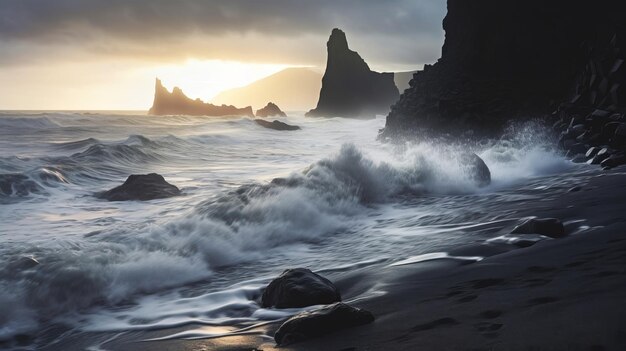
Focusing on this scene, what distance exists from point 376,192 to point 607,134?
5.81 metres

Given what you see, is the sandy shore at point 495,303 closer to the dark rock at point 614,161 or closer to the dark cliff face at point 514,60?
the dark rock at point 614,161

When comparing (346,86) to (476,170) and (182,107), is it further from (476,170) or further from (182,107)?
(476,170)

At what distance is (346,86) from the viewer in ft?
293

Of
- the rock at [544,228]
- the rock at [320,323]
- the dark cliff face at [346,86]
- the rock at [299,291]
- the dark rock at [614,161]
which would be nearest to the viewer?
the rock at [320,323]

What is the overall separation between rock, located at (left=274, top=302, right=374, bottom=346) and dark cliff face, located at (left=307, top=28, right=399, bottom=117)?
84332mm

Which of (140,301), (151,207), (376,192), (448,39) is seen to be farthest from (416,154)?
(448,39)

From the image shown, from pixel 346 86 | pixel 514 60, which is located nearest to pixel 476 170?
pixel 514 60

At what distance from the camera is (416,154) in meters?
11.8

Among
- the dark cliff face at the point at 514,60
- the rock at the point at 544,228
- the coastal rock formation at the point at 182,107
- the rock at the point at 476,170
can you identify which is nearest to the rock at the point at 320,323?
the rock at the point at 544,228

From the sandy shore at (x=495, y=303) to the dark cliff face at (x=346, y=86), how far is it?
83.2 m

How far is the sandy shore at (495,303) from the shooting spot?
2.46 metres

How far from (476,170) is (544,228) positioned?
536cm

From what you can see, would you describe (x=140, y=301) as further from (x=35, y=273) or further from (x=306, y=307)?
(x=306, y=307)

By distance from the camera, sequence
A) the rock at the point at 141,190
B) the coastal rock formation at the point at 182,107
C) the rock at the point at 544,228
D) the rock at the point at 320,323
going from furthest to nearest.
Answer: the coastal rock formation at the point at 182,107
the rock at the point at 141,190
the rock at the point at 544,228
the rock at the point at 320,323
